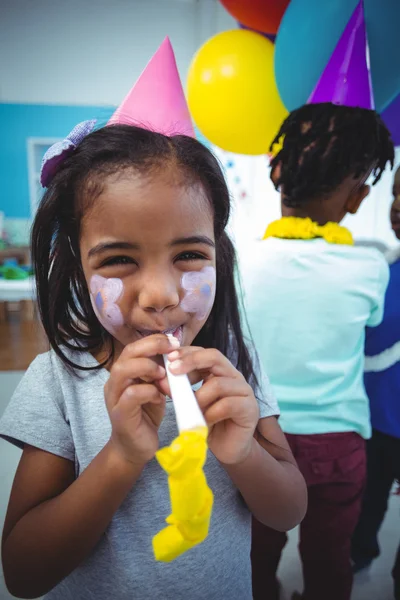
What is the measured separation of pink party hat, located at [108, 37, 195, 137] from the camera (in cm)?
54

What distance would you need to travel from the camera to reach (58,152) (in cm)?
45

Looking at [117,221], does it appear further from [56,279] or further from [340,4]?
[340,4]

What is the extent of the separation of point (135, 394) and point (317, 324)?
0.50 m

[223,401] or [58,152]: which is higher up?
[58,152]

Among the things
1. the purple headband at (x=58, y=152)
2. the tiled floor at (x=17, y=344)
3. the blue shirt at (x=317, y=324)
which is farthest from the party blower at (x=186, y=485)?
the tiled floor at (x=17, y=344)

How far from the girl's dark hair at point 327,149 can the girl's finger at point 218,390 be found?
1.82 feet

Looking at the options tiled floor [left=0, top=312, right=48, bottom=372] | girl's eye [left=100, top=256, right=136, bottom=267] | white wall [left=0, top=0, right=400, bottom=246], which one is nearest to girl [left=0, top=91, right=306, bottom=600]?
girl's eye [left=100, top=256, right=136, bottom=267]

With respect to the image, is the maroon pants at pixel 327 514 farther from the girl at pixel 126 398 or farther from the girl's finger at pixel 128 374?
the girl's finger at pixel 128 374

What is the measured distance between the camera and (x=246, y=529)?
0.52 meters

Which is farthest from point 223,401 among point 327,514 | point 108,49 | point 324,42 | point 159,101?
point 108,49

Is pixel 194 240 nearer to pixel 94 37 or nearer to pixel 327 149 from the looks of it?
pixel 327 149

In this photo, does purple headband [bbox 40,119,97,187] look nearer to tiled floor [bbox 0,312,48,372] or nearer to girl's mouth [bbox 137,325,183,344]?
girl's mouth [bbox 137,325,183,344]

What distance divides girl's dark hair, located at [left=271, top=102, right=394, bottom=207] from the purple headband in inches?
18.5

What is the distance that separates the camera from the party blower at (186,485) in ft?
0.85
